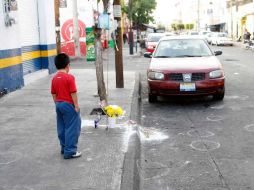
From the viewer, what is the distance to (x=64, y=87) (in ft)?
18.0

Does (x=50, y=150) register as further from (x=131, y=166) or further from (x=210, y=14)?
(x=210, y=14)

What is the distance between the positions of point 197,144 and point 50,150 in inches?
91.0

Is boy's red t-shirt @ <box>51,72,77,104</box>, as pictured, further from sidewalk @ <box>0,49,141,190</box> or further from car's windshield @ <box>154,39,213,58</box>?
car's windshield @ <box>154,39,213,58</box>

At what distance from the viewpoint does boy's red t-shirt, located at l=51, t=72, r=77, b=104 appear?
5445 mm

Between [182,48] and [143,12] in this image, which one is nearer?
[182,48]

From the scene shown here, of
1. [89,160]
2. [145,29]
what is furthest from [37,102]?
[145,29]

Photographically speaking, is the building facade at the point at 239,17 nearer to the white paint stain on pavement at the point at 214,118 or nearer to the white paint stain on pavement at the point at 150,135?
the white paint stain on pavement at the point at 214,118

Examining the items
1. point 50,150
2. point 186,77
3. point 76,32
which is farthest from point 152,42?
point 50,150

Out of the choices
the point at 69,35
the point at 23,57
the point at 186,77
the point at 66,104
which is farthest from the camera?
the point at 69,35

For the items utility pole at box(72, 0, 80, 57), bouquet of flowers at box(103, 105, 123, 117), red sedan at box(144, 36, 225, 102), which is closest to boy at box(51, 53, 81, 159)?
bouquet of flowers at box(103, 105, 123, 117)

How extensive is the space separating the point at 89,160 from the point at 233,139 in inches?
103

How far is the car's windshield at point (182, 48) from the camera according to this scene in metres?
10.9

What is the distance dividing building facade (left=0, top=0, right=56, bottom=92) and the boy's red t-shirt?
554 centimetres

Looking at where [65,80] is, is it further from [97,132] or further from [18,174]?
[97,132]
